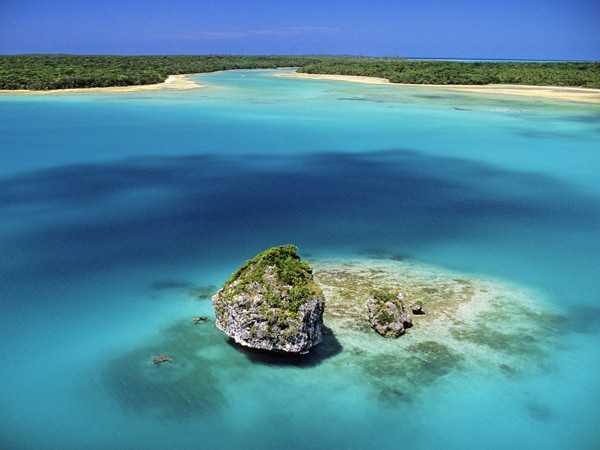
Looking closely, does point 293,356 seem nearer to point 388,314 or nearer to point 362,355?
point 362,355

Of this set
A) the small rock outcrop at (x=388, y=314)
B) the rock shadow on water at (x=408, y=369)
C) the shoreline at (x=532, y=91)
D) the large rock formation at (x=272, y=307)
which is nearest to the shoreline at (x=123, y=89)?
the shoreline at (x=532, y=91)

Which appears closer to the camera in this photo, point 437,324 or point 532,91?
point 437,324

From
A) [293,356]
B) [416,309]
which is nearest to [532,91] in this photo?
[416,309]

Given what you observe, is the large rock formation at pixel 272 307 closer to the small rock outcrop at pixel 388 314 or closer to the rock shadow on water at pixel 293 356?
the rock shadow on water at pixel 293 356

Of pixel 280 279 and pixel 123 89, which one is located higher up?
pixel 123 89

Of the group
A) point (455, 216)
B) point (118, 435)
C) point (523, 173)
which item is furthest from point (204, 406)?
point (523, 173)

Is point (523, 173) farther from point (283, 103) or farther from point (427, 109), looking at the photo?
point (283, 103)
